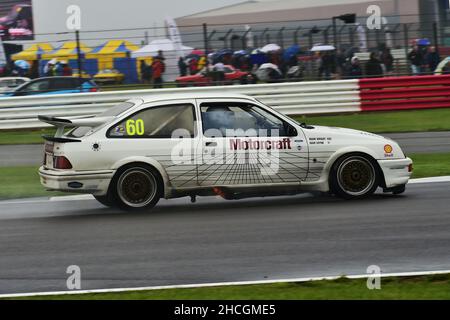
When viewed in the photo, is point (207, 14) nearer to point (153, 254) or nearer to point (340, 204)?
point (340, 204)

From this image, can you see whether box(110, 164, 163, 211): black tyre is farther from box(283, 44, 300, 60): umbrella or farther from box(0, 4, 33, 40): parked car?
box(0, 4, 33, 40): parked car

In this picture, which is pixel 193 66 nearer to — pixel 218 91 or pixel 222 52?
pixel 222 52

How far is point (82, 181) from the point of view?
34.3 feet

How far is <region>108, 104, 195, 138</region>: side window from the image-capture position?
10.7m

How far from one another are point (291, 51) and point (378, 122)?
10.7ft

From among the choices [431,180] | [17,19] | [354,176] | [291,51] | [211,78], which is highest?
[17,19]

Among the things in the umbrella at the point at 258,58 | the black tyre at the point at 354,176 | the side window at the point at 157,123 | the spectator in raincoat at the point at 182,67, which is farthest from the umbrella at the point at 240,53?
the black tyre at the point at 354,176

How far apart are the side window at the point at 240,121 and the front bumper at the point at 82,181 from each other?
52.0 inches

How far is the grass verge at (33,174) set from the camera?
13.2 m

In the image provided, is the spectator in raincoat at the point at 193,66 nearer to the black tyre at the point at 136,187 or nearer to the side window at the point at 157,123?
the side window at the point at 157,123

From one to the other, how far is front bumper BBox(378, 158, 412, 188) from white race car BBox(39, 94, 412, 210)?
0.04 feet

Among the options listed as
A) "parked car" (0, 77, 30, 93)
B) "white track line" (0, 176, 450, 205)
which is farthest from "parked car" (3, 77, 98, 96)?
"white track line" (0, 176, 450, 205)

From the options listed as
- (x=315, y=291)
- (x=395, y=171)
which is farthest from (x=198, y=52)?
(x=315, y=291)
